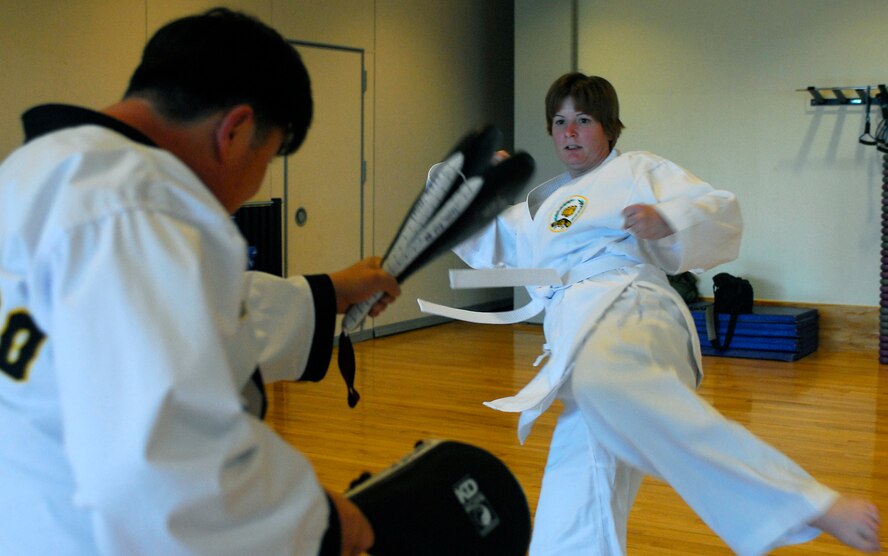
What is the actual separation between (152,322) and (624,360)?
4.61ft

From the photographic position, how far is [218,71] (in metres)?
1.09

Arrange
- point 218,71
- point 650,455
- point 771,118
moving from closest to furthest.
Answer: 1. point 218,71
2. point 650,455
3. point 771,118

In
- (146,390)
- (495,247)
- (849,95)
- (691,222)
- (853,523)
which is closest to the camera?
(146,390)

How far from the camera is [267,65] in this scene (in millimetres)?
1123

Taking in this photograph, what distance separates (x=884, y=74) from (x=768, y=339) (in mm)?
1756

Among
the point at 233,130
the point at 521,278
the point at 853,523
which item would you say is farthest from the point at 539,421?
the point at 233,130

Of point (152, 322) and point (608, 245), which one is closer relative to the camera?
point (152, 322)

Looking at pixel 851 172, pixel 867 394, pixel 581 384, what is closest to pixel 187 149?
pixel 581 384

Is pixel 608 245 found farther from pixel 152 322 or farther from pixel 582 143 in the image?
pixel 152 322

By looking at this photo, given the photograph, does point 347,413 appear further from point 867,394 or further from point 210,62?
point 210,62

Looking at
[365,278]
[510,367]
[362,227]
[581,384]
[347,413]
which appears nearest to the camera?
[365,278]

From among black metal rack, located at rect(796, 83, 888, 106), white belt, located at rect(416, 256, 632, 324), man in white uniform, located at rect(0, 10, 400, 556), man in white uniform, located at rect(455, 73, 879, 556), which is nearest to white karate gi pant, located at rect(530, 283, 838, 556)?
man in white uniform, located at rect(455, 73, 879, 556)

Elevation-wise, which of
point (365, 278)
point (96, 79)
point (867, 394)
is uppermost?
point (96, 79)

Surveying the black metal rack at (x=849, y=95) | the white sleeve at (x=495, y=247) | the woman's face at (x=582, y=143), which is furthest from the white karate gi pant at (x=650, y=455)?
the black metal rack at (x=849, y=95)
